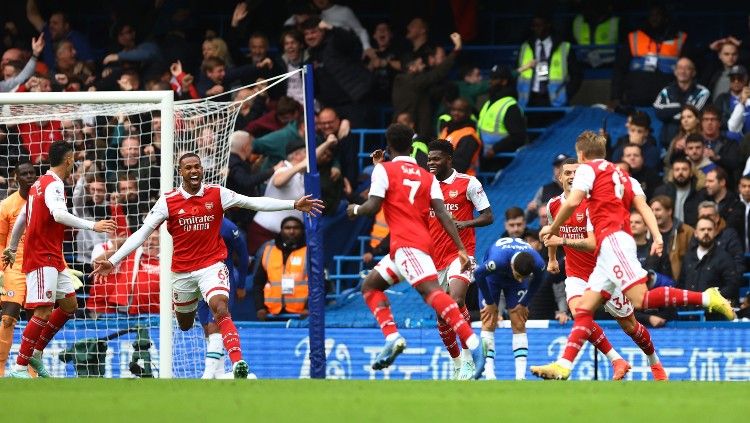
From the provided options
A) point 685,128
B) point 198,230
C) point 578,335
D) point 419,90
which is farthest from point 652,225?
point 419,90

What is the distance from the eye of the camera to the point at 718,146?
60.4ft

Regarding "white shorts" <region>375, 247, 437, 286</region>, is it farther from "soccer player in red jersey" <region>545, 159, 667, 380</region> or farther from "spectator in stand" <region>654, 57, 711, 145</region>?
"spectator in stand" <region>654, 57, 711, 145</region>

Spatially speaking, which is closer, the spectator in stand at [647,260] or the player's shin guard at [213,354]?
the player's shin guard at [213,354]

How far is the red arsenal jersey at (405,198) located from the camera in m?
13.3

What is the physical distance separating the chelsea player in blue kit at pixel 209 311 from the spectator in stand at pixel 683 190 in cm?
471

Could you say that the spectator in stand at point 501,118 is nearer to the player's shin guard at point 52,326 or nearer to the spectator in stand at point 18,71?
the spectator in stand at point 18,71

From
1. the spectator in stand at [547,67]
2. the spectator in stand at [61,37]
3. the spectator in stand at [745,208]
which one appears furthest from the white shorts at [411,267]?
the spectator in stand at [61,37]

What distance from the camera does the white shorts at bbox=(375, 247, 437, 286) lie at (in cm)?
1323

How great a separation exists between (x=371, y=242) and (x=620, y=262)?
281 inches

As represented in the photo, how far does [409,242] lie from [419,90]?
24.2ft

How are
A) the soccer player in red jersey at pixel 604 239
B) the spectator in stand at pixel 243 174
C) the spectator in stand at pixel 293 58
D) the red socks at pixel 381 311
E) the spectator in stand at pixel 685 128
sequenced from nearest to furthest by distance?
1. the soccer player in red jersey at pixel 604 239
2. the red socks at pixel 381 311
3. the spectator in stand at pixel 685 128
4. the spectator in stand at pixel 243 174
5. the spectator in stand at pixel 293 58

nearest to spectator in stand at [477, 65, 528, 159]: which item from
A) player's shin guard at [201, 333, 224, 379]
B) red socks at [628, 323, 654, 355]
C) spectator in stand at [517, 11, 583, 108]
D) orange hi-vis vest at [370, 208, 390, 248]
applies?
spectator in stand at [517, 11, 583, 108]

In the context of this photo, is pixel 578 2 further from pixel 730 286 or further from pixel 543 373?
pixel 543 373

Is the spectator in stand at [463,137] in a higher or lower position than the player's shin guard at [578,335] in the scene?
higher
